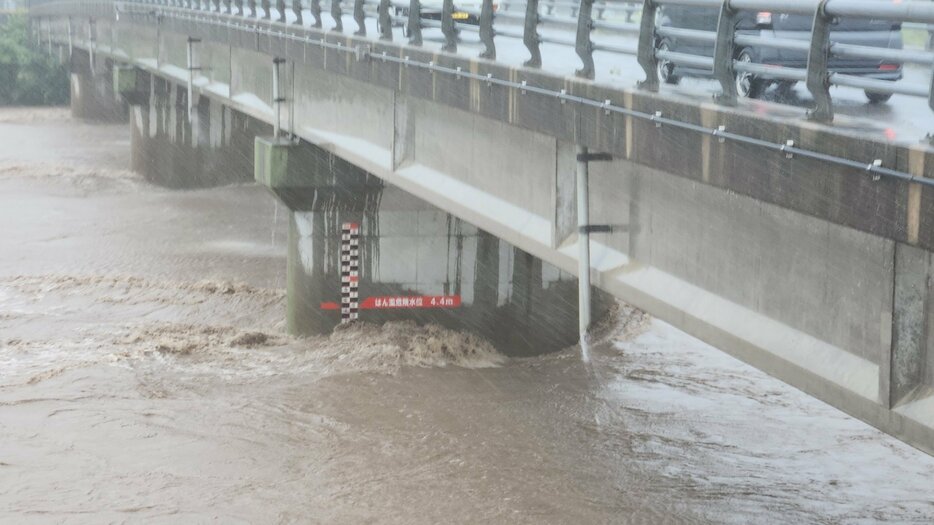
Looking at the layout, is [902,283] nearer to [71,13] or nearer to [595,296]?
[595,296]

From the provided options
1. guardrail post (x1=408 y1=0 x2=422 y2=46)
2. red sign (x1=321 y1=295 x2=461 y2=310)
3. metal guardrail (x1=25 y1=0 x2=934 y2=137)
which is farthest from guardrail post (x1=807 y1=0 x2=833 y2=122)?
red sign (x1=321 y1=295 x2=461 y2=310)

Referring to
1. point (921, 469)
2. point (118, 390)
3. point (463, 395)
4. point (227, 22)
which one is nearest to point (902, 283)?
point (921, 469)

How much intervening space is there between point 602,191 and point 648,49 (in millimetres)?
1370

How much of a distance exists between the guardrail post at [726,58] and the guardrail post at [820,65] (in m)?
0.88

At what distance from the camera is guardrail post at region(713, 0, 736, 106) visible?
7750 mm

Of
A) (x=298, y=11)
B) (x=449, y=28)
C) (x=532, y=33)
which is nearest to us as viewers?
(x=532, y=33)

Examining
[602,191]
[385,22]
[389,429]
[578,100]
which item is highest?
[385,22]

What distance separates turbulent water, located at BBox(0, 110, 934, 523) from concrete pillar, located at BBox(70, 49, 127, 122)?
3611 cm

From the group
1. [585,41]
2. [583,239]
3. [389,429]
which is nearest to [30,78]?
[389,429]

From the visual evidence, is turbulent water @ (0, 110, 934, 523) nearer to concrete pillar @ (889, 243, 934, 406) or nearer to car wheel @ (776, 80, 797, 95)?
car wheel @ (776, 80, 797, 95)

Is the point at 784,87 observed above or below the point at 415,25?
below

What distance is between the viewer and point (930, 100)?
6.14m

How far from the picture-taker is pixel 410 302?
20438 millimetres

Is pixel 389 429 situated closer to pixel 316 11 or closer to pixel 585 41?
pixel 316 11
